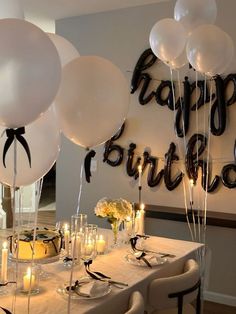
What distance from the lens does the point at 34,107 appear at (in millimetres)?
1461

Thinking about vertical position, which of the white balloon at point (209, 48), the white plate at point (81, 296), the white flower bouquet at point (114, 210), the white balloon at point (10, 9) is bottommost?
the white plate at point (81, 296)

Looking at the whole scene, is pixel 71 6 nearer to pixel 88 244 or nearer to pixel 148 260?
pixel 88 244

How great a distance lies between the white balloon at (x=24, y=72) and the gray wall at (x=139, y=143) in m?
2.52

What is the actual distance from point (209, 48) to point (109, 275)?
1.52 meters

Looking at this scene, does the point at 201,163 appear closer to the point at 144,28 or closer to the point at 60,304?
the point at 144,28

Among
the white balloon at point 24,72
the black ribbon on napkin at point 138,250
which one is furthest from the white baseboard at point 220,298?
the white balloon at point 24,72

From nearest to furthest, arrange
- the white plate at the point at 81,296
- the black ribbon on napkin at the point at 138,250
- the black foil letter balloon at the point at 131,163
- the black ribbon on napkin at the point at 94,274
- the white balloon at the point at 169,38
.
A: the white plate at the point at 81,296 < the black ribbon on napkin at the point at 94,274 < the black ribbon on napkin at the point at 138,250 < the white balloon at the point at 169,38 < the black foil letter balloon at the point at 131,163

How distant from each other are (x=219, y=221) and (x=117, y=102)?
6.70 ft

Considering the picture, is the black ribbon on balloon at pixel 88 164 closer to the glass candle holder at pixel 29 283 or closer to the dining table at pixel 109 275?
the dining table at pixel 109 275

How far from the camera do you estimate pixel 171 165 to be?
12.9 ft

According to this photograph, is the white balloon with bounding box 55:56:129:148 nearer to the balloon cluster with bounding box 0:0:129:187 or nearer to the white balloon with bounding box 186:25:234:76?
the balloon cluster with bounding box 0:0:129:187

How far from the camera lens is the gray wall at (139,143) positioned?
146 inches

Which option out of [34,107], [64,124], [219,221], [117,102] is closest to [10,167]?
[64,124]

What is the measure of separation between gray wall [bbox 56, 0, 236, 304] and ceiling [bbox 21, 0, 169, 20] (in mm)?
90
